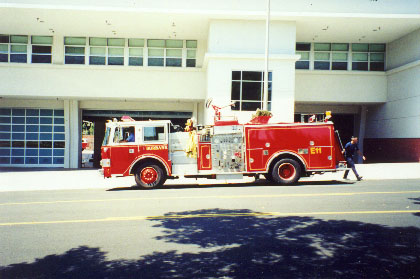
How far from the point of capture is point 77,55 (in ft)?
68.7

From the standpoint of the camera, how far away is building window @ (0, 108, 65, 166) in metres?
22.8

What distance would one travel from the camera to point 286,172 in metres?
11.6

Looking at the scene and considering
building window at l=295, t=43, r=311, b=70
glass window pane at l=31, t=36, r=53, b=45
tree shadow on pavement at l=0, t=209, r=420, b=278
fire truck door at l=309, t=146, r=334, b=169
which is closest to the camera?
tree shadow on pavement at l=0, t=209, r=420, b=278

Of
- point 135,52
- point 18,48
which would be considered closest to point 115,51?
point 135,52

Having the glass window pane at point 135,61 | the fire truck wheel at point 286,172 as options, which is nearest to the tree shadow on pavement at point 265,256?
the fire truck wheel at point 286,172

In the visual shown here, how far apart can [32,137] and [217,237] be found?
21.5m

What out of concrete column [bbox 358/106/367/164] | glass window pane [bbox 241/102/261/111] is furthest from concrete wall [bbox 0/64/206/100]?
concrete column [bbox 358/106/367/164]

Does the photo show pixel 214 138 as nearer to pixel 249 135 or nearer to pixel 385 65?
pixel 249 135

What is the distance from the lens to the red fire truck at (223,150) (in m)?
11.4

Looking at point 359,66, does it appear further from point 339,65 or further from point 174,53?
point 174,53

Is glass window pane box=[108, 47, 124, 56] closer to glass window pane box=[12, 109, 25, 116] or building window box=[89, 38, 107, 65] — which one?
building window box=[89, 38, 107, 65]

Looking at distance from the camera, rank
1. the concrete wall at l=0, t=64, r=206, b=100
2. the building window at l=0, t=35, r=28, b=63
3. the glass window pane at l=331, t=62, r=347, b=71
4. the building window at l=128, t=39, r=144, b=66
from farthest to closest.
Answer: the glass window pane at l=331, t=62, r=347, b=71, the building window at l=128, t=39, r=144, b=66, the building window at l=0, t=35, r=28, b=63, the concrete wall at l=0, t=64, r=206, b=100

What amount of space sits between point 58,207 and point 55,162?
15.9 m

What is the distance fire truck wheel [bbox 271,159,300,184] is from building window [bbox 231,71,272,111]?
23.1 ft
